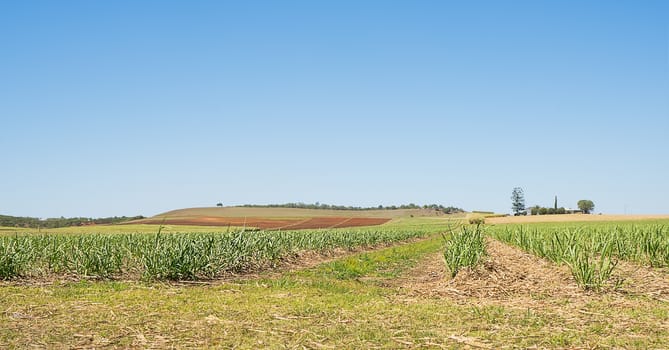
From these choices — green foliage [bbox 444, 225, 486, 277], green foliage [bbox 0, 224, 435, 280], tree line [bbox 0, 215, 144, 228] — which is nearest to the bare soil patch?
green foliage [bbox 444, 225, 486, 277]

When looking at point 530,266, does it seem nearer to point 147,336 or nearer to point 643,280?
point 643,280

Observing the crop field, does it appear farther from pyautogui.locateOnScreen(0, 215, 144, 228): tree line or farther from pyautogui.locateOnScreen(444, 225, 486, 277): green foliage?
pyautogui.locateOnScreen(0, 215, 144, 228): tree line

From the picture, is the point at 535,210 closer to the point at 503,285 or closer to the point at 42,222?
the point at 42,222

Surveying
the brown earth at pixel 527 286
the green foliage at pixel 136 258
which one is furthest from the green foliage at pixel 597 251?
the green foliage at pixel 136 258

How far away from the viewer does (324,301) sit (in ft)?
34.7

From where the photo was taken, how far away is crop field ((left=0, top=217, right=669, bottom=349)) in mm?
7465

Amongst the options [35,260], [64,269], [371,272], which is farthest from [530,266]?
[35,260]

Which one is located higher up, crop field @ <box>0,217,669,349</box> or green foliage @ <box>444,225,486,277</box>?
green foliage @ <box>444,225,486,277</box>

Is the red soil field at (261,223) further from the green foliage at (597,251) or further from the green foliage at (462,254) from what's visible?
the green foliage at (462,254)

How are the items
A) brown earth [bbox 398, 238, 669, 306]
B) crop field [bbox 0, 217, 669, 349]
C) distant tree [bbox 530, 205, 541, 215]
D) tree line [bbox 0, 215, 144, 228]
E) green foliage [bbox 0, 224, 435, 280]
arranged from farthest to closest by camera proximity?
1. distant tree [bbox 530, 205, 541, 215]
2. tree line [bbox 0, 215, 144, 228]
3. green foliage [bbox 0, 224, 435, 280]
4. brown earth [bbox 398, 238, 669, 306]
5. crop field [bbox 0, 217, 669, 349]

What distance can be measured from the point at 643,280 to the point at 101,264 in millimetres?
14554

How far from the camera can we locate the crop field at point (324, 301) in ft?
24.5

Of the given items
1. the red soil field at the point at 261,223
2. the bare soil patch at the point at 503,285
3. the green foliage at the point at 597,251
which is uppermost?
the green foliage at the point at 597,251

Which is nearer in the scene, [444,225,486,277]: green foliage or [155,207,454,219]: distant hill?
[444,225,486,277]: green foliage
